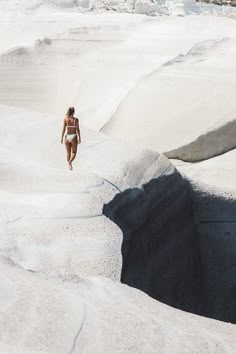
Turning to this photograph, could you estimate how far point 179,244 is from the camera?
224 inches

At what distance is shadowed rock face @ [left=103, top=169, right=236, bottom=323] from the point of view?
508cm

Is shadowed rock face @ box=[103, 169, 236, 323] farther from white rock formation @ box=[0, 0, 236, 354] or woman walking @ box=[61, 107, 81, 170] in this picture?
woman walking @ box=[61, 107, 81, 170]

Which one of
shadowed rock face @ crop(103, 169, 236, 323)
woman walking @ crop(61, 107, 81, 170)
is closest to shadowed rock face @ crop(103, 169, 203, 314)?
shadowed rock face @ crop(103, 169, 236, 323)

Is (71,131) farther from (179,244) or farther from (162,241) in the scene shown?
(179,244)

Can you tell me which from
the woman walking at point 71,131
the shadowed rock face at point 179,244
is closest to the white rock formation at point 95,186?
the shadowed rock face at point 179,244

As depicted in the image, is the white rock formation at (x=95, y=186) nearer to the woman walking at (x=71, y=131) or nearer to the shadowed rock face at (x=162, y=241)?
the shadowed rock face at (x=162, y=241)

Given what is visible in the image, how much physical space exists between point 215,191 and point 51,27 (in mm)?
4681

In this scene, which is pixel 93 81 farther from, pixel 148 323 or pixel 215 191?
pixel 148 323

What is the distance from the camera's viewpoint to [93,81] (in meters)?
9.36

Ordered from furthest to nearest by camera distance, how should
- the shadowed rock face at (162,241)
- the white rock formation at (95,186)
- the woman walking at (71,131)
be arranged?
the woman walking at (71,131)
the shadowed rock face at (162,241)
the white rock formation at (95,186)

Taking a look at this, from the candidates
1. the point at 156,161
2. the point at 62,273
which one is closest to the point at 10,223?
the point at 62,273

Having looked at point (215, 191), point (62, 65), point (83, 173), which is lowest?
point (62, 65)

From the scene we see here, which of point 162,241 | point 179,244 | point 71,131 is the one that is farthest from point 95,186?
point 179,244

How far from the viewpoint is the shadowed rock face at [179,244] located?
5078mm
